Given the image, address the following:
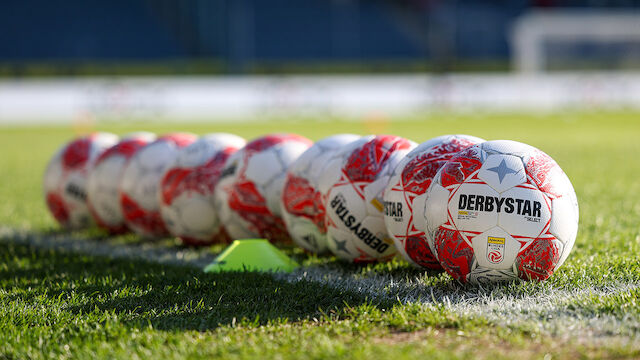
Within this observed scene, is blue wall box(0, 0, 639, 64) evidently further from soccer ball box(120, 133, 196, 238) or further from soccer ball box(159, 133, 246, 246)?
soccer ball box(159, 133, 246, 246)

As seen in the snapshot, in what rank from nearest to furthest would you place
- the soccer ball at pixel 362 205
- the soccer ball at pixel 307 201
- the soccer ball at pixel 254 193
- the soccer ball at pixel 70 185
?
the soccer ball at pixel 362 205
the soccer ball at pixel 307 201
the soccer ball at pixel 254 193
the soccer ball at pixel 70 185

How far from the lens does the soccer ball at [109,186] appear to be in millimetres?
6613

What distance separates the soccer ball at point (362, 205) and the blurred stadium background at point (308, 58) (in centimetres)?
2186

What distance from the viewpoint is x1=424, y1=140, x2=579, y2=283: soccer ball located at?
3992mm

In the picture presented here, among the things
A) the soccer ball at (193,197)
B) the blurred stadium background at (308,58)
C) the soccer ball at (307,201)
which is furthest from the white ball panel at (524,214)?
the blurred stadium background at (308,58)

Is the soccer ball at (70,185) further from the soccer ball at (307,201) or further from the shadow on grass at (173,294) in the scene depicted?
the soccer ball at (307,201)

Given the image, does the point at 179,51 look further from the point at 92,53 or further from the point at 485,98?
the point at 485,98

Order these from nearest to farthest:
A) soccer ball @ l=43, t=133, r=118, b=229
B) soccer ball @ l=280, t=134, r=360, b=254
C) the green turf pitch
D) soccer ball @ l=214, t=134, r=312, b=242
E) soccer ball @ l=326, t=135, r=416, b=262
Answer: the green turf pitch
soccer ball @ l=326, t=135, r=416, b=262
soccer ball @ l=280, t=134, r=360, b=254
soccer ball @ l=214, t=134, r=312, b=242
soccer ball @ l=43, t=133, r=118, b=229

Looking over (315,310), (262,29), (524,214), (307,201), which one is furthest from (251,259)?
(262,29)

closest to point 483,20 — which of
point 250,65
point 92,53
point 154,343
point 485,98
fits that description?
Answer: point 485,98

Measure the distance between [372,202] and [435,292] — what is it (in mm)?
841

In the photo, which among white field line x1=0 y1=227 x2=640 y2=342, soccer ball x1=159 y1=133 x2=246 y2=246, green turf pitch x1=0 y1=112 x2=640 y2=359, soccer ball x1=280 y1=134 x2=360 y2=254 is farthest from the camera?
soccer ball x1=159 y1=133 x2=246 y2=246

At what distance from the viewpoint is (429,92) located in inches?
Result: 1160

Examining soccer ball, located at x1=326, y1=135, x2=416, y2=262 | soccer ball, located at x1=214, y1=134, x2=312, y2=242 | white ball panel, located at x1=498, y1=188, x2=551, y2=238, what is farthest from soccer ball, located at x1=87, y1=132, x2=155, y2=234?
white ball panel, located at x1=498, y1=188, x2=551, y2=238
